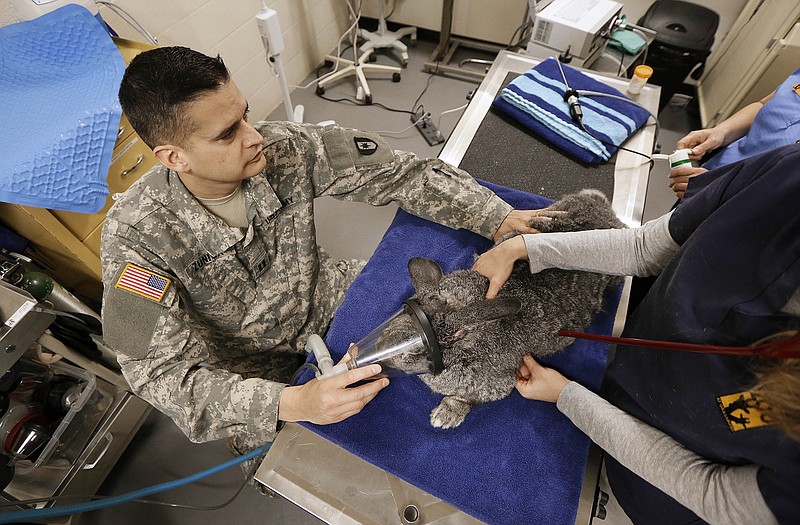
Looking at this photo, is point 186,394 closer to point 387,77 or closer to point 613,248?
point 613,248

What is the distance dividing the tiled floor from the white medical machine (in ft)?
3.41

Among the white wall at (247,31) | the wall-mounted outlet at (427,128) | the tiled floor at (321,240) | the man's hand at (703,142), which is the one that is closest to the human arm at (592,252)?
the man's hand at (703,142)

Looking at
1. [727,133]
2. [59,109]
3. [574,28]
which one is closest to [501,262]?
[727,133]

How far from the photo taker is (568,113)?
73.4 inches

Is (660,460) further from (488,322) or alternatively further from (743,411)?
(488,322)

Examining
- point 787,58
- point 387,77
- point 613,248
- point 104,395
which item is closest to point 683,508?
point 613,248

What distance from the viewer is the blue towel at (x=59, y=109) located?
1.22 metres

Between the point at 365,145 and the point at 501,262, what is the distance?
660mm

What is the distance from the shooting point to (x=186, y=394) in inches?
40.8

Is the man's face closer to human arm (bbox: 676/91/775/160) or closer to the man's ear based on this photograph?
the man's ear

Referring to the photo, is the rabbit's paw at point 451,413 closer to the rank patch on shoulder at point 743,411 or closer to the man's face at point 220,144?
the rank patch on shoulder at point 743,411

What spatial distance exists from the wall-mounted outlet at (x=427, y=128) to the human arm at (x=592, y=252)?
2.15 m

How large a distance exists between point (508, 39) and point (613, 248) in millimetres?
3343

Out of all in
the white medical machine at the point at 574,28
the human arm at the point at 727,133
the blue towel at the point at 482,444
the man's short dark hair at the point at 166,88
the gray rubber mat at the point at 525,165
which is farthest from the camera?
the white medical machine at the point at 574,28
